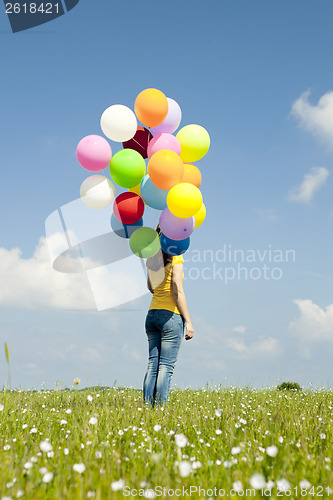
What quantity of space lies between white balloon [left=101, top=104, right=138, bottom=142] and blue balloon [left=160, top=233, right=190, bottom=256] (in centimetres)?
165

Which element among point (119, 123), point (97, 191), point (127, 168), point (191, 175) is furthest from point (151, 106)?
point (97, 191)

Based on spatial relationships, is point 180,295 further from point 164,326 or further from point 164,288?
point 164,326

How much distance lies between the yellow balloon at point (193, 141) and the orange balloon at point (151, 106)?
45 centimetres

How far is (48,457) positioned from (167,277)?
3112 mm

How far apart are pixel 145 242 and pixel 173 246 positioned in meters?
0.40

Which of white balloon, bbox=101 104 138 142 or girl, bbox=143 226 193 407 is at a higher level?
white balloon, bbox=101 104 138 142

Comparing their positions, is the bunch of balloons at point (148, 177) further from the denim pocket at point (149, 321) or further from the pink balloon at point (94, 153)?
the denim pocket at point (149, 321)

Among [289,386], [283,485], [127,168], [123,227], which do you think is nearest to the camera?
[283,485]

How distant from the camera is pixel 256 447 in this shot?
3.35 metres

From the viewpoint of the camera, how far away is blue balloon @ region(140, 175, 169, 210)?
600cm

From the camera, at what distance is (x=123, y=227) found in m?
6.30

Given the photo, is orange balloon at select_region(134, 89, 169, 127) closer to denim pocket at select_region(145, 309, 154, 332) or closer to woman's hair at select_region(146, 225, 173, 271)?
woman's hair at select_region(146, 225, 173, 271)

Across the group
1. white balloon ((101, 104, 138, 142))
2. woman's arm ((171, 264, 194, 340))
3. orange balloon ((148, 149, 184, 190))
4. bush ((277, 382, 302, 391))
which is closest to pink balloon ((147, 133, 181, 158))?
orange balloon ((148, 149, 184, 190))

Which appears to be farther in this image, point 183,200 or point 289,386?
point 289,386
